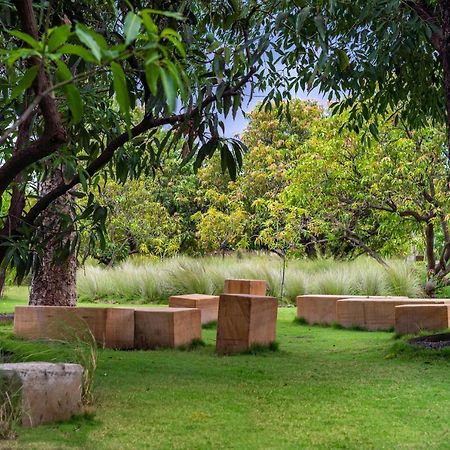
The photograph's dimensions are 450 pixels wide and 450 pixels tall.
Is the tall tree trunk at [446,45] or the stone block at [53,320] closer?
the tall tree trunk at [446,45]

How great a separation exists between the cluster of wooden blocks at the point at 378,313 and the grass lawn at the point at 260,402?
883mm

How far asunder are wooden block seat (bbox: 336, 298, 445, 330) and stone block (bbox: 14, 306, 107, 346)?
3.44 meters

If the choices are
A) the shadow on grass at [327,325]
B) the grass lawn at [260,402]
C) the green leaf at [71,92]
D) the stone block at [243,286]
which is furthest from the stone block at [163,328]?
the green leaf at [71,92]

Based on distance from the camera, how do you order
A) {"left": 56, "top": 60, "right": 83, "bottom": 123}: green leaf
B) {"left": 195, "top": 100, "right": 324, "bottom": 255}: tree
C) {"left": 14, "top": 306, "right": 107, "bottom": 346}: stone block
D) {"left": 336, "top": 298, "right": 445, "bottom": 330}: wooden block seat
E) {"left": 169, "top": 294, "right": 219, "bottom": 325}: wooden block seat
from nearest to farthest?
{"left": 56, "top": 60, "right": 83, "bottom": 123}: green leaf
{"left": 14, "top": 306, "right": 107, "bottom": 346}: stone block
{"left": 169, "top": 294, "right": 219, "bottom": 325}: wooden block seat
{"left": 336, "top": 298, "right": 445, "bottom": 330}: wooden block seat
{"left": 195, "top": 100, "right": 324, "bottom": 255}: tree

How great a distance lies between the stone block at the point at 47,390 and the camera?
3344 millimetres

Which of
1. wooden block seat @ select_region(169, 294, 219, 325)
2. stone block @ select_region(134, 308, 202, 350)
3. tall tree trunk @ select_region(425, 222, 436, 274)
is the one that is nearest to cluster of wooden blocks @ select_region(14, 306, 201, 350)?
stone block @ select_region(134, 308, 202, 350)

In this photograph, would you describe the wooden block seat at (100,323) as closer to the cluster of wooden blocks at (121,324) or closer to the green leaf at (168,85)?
the cluster of wooden blocks at (121,324)

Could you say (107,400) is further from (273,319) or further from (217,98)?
(273,319)

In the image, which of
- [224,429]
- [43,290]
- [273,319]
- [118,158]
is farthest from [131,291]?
[224,429]

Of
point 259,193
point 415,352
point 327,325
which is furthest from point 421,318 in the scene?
point 259,193

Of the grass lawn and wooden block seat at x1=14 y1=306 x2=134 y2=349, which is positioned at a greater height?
wooden block seat at x1=14 y1=306 x2=134 y2=349

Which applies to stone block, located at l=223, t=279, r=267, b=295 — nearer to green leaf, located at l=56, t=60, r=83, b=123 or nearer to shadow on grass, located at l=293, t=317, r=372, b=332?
shadow on grass, located at l=293, t=317, r=372, b=332

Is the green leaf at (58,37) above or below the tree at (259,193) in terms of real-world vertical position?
below

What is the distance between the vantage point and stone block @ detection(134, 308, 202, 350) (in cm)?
645
